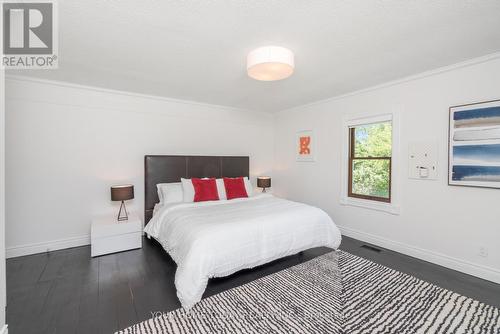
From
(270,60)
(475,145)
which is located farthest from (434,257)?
(270,60)

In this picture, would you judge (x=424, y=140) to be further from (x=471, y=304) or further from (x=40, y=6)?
(x=40, y=6)

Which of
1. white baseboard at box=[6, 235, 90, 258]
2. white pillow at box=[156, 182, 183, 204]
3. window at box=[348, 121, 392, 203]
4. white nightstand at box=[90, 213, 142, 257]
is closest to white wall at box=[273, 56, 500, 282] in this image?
window at box=[348, 121, 392, 203]

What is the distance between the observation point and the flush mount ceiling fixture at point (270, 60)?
2.11 metres

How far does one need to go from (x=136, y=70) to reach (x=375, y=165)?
3726mm

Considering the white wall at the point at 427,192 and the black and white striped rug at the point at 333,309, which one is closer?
the black and white striped rug at the point at 333,309

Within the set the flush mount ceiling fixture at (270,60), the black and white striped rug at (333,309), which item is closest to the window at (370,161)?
the black and white striped rug at (333,309)

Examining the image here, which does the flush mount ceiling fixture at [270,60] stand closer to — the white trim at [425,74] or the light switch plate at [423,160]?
the white trim at [425,74]

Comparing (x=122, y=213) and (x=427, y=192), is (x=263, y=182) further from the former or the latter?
(x=427, y=192)

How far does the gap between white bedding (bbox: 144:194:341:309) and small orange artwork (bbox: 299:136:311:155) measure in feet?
5.32

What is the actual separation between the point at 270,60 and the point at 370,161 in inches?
100

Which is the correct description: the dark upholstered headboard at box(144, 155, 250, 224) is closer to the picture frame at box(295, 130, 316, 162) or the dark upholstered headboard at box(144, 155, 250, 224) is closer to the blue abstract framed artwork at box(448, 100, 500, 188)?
the picture frame at box(295, 130, 316, 162)

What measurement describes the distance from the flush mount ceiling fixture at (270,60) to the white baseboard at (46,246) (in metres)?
3.46

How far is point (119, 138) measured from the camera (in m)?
3.66

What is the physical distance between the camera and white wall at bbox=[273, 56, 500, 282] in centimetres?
250
